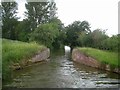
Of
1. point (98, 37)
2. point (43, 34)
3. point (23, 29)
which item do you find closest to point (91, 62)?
point (98, 37)

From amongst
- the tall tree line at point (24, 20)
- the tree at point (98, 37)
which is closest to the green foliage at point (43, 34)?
the tree at point (98, 37)

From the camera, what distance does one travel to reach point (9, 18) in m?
69.6

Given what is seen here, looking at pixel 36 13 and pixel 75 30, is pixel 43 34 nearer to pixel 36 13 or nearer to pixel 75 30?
pixel 36 13

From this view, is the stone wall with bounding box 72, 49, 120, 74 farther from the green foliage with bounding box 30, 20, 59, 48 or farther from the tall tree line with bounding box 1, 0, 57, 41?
the tall tree line with bounding box 1, 0, 57, 41

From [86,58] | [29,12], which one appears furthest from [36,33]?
[86,58]

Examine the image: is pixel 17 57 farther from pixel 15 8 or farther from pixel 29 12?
pixel 15 8

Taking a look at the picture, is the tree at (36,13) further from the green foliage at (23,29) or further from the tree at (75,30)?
the tree at (75,30)

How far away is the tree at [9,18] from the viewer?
222 feet

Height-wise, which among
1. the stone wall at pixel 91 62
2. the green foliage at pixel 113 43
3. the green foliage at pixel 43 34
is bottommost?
the stone wall at pixel 91 62

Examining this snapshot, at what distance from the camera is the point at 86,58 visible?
105ft

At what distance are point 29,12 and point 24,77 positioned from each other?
155 feet

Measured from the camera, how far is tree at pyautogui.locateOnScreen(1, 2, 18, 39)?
67.7 m

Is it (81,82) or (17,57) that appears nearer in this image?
(81,82)

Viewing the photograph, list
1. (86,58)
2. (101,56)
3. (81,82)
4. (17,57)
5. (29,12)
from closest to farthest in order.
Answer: (81,82) < (17,57) < (101,56) < (86,58) < (29,12)
